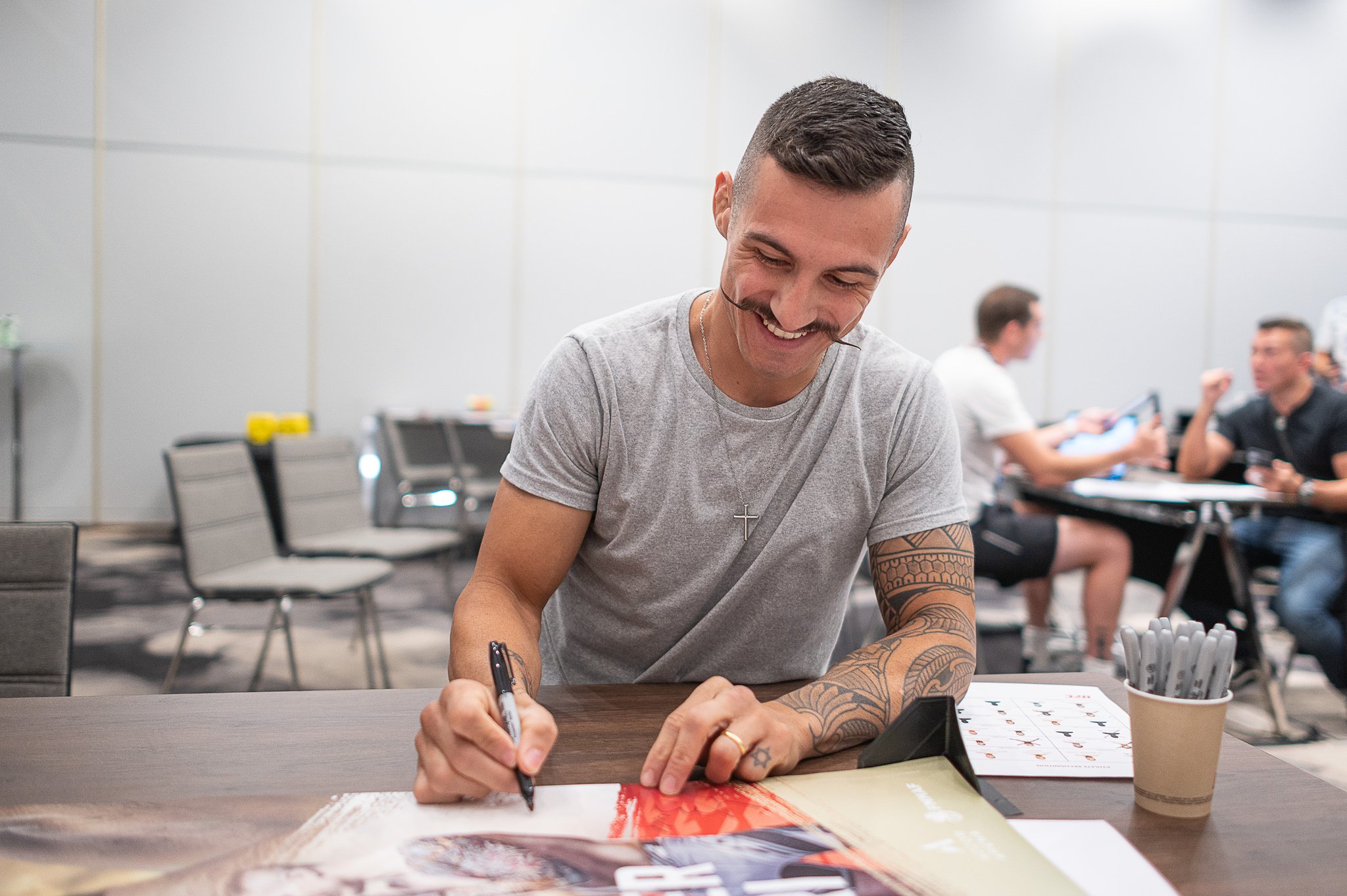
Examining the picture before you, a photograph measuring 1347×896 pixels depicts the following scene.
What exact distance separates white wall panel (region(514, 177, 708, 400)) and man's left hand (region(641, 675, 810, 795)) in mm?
5499

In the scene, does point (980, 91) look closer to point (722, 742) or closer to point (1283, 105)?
point (1283, 105)

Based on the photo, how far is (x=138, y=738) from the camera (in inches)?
→ 35.0

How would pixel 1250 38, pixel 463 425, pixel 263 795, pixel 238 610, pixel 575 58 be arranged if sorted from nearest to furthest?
pixel 263 795
pixel 238 610
pixel 463 425
pixel 575 58
pixel 1250 38

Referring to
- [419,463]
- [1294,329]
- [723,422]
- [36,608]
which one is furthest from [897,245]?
[419,463]

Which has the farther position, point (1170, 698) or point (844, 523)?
point (844, 523)

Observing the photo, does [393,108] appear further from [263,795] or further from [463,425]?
[263,795]

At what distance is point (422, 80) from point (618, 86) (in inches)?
49.1

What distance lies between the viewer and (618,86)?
20.6 ft

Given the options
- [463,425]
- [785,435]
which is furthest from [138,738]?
[463,425]

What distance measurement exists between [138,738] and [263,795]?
0.20 meters

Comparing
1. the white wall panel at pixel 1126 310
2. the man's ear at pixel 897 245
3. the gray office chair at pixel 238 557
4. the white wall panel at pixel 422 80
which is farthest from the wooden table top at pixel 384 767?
the white wall panel at pixel 1126 310

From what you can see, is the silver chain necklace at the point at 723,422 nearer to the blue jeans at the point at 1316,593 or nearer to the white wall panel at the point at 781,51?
the blue jeans at the point at 1316,593

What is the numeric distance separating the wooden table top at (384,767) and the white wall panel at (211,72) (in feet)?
18.9

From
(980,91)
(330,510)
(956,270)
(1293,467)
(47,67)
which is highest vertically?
(980,91)
